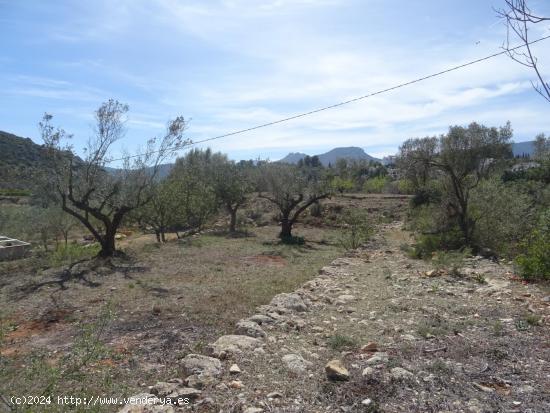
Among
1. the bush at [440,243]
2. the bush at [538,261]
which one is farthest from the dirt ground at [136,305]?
the bush at [538,261]

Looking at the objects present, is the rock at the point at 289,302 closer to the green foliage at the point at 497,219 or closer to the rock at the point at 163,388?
the rock at the point at 163,388

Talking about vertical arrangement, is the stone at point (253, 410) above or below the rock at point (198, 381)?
below

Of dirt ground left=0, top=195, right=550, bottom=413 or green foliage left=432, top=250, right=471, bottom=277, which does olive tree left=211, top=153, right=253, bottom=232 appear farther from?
green foliage left=432, top=250, right=471, bottom=277

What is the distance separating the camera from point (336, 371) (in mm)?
4781

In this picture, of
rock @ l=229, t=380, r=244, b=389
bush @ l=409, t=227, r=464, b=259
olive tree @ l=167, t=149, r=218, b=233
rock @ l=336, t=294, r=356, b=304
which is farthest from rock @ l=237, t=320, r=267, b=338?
olive tree @ l=167, t=149, r=218, b=233

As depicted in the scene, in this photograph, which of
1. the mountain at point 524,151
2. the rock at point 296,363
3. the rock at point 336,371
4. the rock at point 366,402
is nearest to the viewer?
the rock at point 366,402

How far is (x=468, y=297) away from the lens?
27.2 feet

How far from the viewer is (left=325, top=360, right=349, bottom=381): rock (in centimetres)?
475

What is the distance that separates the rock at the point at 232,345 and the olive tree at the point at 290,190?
15.2 metres

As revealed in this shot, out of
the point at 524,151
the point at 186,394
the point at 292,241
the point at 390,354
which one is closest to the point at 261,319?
the point at 390,354

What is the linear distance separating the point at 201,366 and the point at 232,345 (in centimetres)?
77

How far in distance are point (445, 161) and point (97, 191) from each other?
1227 cm

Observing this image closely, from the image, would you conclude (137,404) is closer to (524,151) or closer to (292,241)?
(292,241)

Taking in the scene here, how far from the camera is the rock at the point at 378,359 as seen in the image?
5.15 metres
